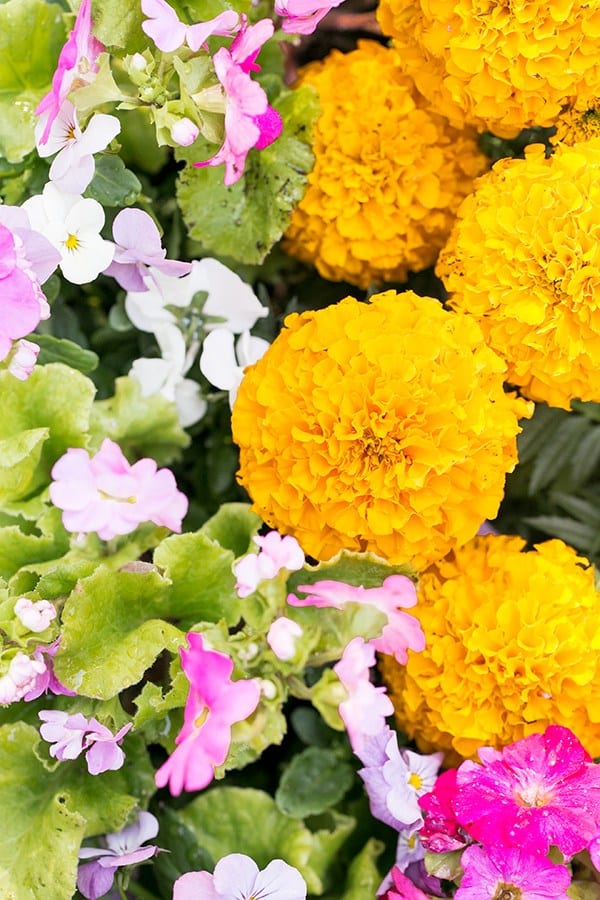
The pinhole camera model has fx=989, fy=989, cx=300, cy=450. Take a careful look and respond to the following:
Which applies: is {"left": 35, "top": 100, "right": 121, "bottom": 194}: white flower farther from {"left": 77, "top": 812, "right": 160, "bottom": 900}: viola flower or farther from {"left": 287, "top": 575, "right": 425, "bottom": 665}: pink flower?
{"left": 77, "top": 812, "right": 160, "bottom": 900}: viola flower

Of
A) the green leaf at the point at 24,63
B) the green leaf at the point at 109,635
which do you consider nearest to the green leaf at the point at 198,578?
the green leaf at the point at 109,635

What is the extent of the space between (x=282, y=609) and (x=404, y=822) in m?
0.23

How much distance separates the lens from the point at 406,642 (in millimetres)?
722

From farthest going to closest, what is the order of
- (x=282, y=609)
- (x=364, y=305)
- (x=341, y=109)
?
(x=341, y=109) < (x=364, y=305) < (x=282, y=609)

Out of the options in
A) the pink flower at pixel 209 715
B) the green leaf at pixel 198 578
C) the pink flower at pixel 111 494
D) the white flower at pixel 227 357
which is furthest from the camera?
the white flower at pixel 227 357

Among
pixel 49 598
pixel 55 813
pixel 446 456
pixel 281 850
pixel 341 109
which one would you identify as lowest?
pixel 281 850

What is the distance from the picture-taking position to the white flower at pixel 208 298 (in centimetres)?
95

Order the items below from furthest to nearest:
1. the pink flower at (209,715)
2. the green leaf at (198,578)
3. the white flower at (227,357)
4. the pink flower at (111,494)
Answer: the white flower at (227,357) → the green leaf at (198,578) → the pink flower at (111,494) → the pink flower at (209,715)

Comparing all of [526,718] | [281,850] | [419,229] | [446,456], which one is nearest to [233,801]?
[281,850]

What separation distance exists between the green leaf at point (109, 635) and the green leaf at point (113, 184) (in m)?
0.30

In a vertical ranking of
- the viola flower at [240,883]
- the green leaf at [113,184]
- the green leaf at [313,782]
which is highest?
the green leaf at [113,184]

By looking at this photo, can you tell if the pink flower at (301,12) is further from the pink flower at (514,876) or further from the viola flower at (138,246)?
the pink flower at (514,876)

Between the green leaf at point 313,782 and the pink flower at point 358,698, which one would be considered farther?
the green leaf at point 313,782

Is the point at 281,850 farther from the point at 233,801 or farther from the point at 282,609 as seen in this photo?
the point at 282,609
